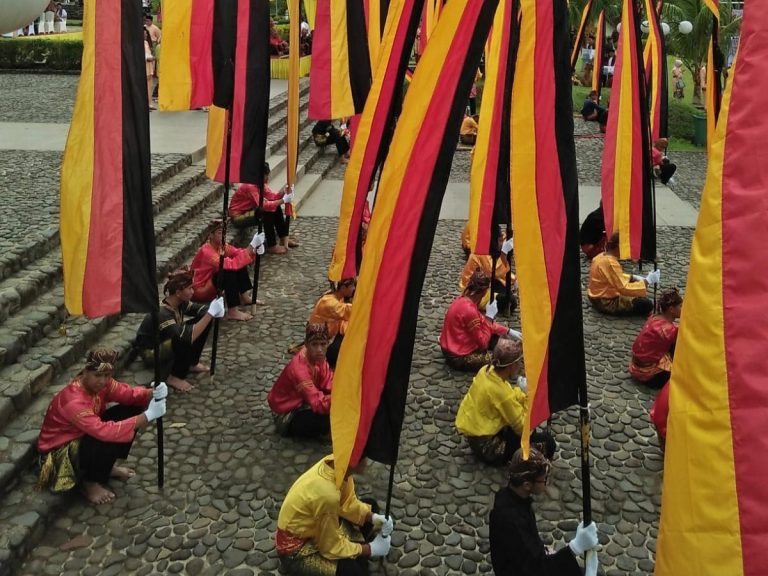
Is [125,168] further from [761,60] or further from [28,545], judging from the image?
[761,60]

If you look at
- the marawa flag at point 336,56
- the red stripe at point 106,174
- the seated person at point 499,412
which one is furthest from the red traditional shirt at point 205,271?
the seated person at point 499,412

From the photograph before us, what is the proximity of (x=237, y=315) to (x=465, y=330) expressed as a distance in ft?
9.15

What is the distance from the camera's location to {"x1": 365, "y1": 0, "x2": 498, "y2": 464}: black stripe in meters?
3.63

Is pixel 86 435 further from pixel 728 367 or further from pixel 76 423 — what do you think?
pixel 728 367

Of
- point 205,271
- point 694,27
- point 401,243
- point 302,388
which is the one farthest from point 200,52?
point 694,27

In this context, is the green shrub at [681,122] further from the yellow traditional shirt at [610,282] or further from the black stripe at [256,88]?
the black stripe at [256,88]

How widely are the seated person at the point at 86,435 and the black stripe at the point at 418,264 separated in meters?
2.12

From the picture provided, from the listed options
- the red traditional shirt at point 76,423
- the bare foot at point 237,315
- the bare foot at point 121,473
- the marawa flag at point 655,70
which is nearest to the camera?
the red traditional shirt at point 76,423

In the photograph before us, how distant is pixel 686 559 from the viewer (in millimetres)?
2453

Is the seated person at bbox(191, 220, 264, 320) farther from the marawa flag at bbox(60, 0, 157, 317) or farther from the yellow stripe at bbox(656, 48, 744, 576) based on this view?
the yellow stripe at bbox(656, 48, 744, 576)

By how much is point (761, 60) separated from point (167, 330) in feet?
18.0

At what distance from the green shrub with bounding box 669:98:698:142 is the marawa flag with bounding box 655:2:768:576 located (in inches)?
784

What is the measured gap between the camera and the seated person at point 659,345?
22.7 feet

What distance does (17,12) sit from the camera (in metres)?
5.02
